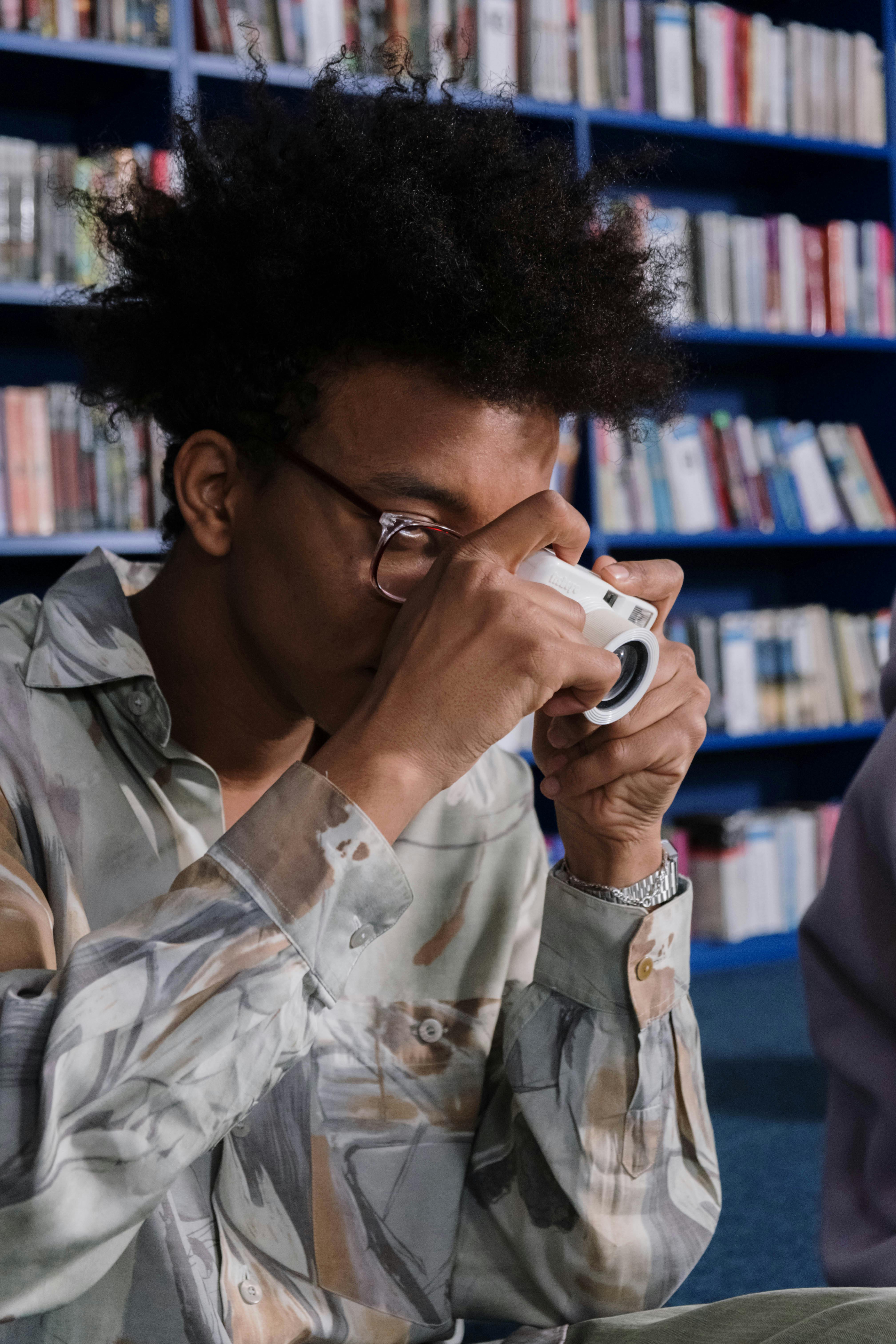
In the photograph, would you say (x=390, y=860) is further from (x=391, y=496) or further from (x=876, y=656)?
(x=876, y=656)

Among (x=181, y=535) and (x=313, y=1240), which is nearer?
(x=313, y=1240)

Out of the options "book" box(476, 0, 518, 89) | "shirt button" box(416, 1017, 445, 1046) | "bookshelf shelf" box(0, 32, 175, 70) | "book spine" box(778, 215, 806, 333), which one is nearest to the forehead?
"shirt button" box(416, 1017, 445, 1046)

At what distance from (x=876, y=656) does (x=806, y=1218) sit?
200cm

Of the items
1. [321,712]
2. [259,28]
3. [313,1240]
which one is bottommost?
[313,1240]

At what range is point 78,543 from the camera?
2.55 metres

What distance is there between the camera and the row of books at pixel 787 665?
3.37 metres

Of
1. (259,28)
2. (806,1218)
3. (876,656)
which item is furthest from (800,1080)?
(259,28)

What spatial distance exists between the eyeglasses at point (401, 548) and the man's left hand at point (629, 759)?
0.39 ft

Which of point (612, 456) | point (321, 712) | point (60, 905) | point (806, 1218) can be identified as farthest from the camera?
point (612, 456)

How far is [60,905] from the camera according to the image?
925 millimetres

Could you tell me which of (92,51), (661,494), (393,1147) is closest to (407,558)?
(393,1147)

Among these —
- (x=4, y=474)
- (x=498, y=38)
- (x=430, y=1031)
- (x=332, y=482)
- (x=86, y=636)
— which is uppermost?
(x=498, y=38)

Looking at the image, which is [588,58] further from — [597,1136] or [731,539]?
[597,1136]

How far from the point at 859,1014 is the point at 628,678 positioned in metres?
0.39
